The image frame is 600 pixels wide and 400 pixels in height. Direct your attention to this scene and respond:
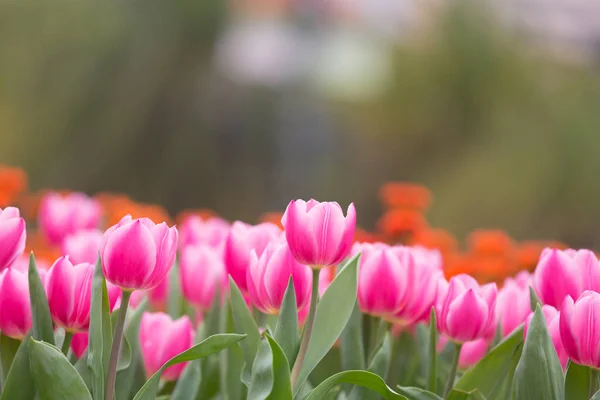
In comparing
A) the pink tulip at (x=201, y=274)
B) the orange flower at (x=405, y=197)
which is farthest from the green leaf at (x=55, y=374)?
the orange flower at (x=405, y=197)

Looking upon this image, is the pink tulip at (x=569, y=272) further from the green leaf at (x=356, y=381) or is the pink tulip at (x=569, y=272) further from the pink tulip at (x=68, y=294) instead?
the pink tulip at (x=68, y=294)

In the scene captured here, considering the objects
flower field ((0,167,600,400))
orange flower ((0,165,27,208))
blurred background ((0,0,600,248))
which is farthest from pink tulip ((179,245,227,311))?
blurred background ((0,0,600,248))

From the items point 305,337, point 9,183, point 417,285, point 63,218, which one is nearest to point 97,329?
point 305,337

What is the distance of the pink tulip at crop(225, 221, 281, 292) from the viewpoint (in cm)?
57

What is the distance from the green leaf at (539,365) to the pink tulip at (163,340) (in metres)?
0.22

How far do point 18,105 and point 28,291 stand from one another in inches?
114

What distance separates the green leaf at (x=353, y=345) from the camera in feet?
1.89

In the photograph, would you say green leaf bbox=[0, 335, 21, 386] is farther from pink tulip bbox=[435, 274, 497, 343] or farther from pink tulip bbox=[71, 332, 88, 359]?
pink tulip bbox=[435, 274, 497, 343]

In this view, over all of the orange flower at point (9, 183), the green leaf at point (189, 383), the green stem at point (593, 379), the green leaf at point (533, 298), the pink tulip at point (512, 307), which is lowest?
the green leaf at point (189, 383)

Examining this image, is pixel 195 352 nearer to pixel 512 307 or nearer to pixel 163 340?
pixel 163 340

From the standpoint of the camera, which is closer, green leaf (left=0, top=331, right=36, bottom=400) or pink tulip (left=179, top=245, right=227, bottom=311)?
green leaf (left=0, top=331, right=36, bottom=400)

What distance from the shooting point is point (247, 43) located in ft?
15.1

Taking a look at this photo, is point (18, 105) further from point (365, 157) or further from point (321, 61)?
point (321, 61)

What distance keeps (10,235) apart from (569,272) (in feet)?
1.17
